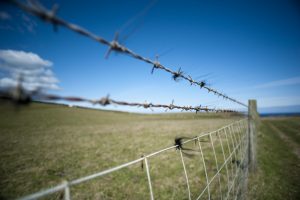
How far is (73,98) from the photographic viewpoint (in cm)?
99

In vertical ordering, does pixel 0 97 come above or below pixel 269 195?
above

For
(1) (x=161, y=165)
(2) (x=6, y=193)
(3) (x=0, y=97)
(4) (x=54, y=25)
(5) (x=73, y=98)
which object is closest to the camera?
(3) (x=0, y=97)

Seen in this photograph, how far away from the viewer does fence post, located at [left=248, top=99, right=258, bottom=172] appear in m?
7.23

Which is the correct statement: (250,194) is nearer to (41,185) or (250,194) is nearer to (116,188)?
(116,188)

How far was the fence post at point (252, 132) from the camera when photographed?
723cm

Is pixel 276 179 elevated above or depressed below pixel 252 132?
below

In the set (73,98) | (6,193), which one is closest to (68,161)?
(6,193)

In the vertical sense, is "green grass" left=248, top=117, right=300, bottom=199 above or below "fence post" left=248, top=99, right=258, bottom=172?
below

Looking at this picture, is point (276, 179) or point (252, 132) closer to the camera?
point (276, 179)

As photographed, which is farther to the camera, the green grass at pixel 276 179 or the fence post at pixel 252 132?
the fence post at pixel 252 132

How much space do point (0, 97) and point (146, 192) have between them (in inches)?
249

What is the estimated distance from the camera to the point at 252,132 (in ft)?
23.9

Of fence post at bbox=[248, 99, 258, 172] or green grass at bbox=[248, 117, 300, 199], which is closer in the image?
green grass at bbox=[248, 117, 300, 199]

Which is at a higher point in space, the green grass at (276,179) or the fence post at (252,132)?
the fence post at (252,132)
